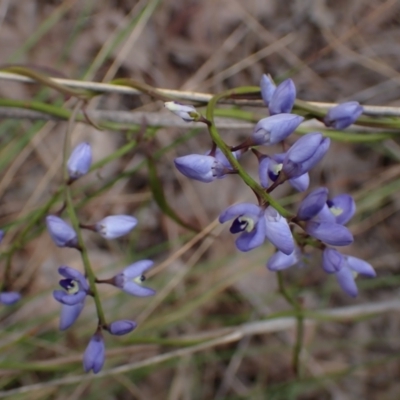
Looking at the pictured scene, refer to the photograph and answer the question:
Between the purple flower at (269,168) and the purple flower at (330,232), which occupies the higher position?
the purple flower at (269,168)

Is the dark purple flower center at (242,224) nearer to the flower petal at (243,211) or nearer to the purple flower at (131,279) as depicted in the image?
the flower petal at (243,211)

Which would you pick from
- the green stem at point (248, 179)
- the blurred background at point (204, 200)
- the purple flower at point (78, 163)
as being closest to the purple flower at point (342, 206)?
the green stem at point (248, 179)

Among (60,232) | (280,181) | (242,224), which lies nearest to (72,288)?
(60,232)

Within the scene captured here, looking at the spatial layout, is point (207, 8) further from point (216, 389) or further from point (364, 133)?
point (216, 389)

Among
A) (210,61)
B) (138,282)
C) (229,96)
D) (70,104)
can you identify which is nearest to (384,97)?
(210,61)

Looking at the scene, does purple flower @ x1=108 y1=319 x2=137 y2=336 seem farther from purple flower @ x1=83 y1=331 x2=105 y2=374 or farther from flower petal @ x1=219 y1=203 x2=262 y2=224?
flower petal @ x1=219 y1=203 x2=262 y2=224

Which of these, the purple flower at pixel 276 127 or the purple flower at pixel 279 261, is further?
the purple flower at pixel 279 261
